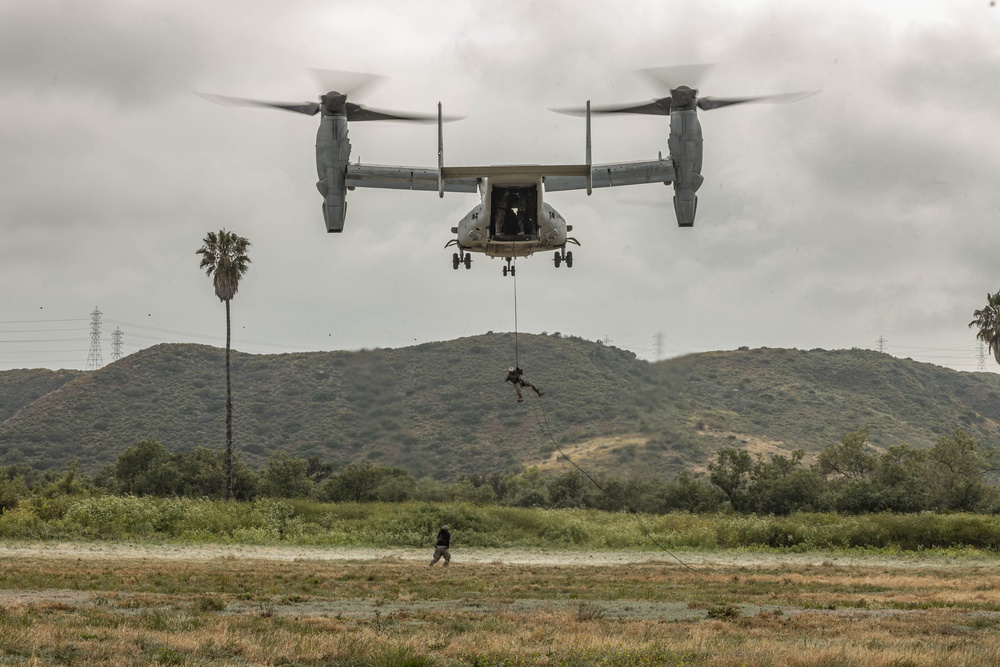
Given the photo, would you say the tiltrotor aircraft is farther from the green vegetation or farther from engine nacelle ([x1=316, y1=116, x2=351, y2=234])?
the green vegetation

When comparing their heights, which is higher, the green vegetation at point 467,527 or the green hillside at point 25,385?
the green hillside at point 25,385

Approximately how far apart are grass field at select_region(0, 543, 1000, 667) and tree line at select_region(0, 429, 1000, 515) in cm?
1321

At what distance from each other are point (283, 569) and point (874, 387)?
305ft

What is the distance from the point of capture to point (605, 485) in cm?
4803

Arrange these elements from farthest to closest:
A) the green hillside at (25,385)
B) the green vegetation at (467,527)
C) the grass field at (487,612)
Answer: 1. the green hillside at (25,385)
2. the green vegetation at (467,527)
3. the grass field at (487,612)

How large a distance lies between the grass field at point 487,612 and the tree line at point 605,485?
43.3 feet

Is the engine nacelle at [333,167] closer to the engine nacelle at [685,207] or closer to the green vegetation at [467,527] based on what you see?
the engine nacelle at [685,207]

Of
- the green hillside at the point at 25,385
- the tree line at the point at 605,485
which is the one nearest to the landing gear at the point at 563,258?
the tree line at the point at 605,485

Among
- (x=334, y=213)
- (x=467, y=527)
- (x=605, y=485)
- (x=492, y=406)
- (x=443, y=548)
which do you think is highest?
(x=334, y=213)

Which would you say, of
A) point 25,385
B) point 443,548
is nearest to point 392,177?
point 443,548

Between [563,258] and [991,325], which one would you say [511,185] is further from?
[991,325]

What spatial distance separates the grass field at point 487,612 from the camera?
49.9 ft

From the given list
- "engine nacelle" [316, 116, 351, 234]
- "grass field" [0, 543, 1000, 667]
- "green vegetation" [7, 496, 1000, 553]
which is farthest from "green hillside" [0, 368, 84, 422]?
"engine nacelle" [316, 116, 351, 234]

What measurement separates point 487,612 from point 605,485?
90.1 feet
